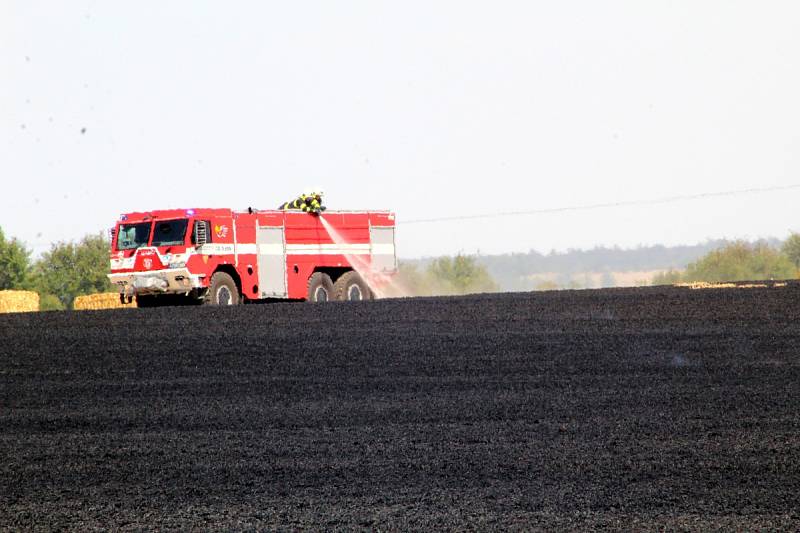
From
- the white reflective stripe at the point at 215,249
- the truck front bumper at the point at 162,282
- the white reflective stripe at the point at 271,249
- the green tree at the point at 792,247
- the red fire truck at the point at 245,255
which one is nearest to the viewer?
the truck front bumper at the point at 162,282

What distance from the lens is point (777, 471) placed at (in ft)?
26.1

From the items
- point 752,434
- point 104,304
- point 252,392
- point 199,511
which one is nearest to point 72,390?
point 252,392

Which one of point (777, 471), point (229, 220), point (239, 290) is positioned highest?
point (229, 220)

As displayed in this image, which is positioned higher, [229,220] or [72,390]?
[229,220]

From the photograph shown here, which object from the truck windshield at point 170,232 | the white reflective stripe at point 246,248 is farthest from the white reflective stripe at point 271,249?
the truck windshield at point 170,232

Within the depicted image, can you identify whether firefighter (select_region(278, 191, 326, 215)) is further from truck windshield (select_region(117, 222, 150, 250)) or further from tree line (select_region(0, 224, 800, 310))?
tree line (select_region(0, 224, 800, 310))

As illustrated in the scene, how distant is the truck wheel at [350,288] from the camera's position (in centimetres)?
2992

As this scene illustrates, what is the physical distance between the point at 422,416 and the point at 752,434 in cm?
300

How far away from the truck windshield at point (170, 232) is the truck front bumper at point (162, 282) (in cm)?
72

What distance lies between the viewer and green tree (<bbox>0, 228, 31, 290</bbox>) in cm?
7919

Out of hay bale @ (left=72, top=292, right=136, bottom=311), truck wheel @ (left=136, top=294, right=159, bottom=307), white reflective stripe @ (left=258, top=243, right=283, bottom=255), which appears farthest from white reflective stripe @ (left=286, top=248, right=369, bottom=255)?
hay bale @ (left=72, top=292, right=136, bottom=311)

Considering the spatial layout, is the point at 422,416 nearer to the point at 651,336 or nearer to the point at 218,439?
the point at 218,439

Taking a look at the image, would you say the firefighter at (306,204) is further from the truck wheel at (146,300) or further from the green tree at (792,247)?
the green tree at (792,247)

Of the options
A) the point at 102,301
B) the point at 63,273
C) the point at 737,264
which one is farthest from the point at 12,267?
the point at 737,264
